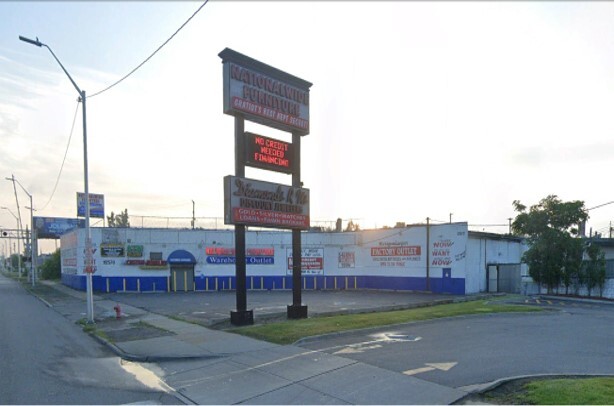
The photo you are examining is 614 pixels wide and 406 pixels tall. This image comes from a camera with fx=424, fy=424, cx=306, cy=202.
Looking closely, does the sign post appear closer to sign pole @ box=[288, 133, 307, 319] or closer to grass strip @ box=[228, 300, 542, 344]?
sign pole @ box=[288, 133, 307, 319]

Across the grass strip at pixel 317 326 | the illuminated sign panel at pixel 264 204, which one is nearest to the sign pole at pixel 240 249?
the illuminated sign panel at pixel 264 204

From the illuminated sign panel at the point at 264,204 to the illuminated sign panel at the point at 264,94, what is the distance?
247cm

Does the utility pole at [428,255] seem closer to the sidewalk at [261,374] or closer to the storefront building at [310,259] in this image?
the storefront building at [310,259]

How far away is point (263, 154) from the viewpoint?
15797 millimetres

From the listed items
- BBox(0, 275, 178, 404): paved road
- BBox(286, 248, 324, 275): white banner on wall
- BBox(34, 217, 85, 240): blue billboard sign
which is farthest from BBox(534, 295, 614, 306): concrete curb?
BBox(34, 217, 85, 240): blue billboard sign

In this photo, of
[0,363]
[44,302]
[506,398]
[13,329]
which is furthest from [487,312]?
[44,302]

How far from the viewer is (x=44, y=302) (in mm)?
25828

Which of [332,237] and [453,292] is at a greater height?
[332,237]

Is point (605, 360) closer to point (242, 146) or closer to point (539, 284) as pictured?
point (242, 146)

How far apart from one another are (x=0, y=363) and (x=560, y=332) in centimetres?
1478

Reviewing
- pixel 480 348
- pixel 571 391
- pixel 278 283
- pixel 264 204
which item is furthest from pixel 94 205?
pixel 571 391

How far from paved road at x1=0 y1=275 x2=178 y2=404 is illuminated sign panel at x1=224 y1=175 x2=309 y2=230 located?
5885 millimetres

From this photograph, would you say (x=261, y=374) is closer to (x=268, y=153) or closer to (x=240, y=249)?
(x=240, y=249)

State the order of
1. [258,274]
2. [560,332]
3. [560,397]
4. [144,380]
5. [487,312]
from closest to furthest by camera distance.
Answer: [560,397] < [144,380] < [560,332] < [487,312] < [258,274]
